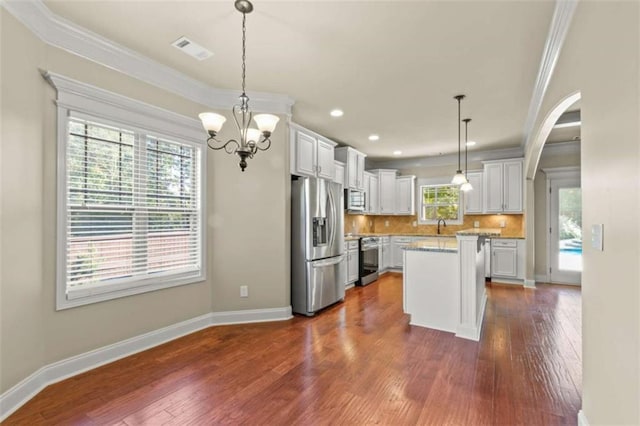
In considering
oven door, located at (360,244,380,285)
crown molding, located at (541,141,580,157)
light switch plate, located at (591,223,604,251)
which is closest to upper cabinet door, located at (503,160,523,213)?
crown molding, located at (541,141,580,157)

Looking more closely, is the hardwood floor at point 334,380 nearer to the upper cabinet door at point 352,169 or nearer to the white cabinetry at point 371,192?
the upper cabinet door at point 352,169

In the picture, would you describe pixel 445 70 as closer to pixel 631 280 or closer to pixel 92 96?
pixel 631 280

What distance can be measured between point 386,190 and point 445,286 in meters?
4.18

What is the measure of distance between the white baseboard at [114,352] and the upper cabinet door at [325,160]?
211 cm

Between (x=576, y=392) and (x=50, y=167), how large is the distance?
4.32 m

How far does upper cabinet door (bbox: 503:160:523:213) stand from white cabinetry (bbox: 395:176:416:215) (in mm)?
1910

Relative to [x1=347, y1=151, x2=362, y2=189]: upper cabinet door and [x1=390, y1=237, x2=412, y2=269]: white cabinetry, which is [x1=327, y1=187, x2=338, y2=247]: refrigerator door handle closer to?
[x1=347, y1=151, x2=362, y2=189]: upper cabinet door

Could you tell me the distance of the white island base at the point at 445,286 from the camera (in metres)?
3.32

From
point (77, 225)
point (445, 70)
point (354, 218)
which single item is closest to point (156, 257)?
point (77, 225)

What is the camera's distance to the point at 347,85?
3477 mm

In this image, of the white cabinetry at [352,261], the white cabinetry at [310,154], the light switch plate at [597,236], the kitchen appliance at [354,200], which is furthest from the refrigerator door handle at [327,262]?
the light switch plate at [597,236]

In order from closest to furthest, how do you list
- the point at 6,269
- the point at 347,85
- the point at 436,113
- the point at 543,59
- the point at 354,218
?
1. the point at 6,269
2. the point at 543,59
3. the point at 347,85
4. the point at 436,113
5. the point at 354,218

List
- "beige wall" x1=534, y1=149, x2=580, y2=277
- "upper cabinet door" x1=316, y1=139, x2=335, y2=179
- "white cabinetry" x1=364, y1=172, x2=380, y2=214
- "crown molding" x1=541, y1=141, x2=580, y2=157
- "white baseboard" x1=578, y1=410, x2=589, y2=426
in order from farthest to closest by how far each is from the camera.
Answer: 1. "white cabinetry" x1=364, y1=172, x2=380, y2=214
2. "beige wall" x1=534, y1=149, x2=580, y2=277
3. "crown molding" x1=541, y1=141, x2=580, y2=157
4. "upper cabinet door" x1=316, y1=139, x2=335, y2=179
5. "white baseboard" x1=578, y1=410, x2=589, y2=426

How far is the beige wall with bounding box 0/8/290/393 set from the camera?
209cm
